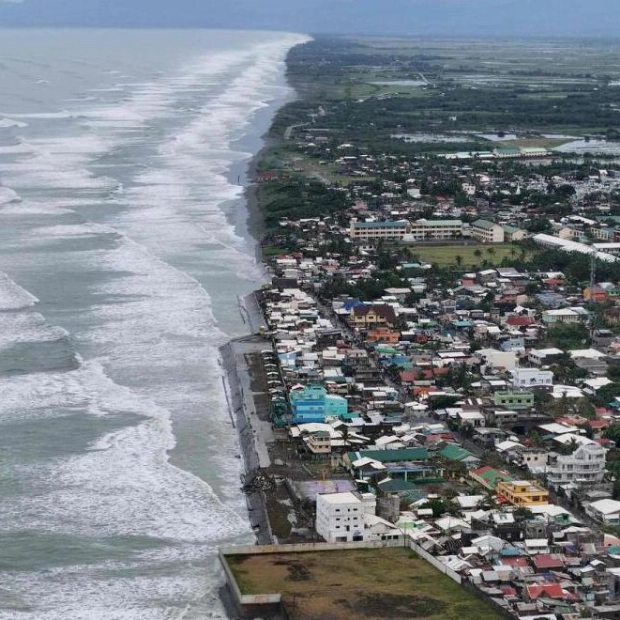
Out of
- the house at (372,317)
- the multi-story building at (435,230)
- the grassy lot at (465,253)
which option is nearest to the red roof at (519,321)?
the house at (372,317)

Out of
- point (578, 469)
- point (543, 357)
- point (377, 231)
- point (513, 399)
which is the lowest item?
point (377, 231)

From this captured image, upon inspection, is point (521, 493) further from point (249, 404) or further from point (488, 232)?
point (488, 232)

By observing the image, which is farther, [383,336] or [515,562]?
[383,336]

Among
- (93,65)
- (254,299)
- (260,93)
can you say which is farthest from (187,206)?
(93,65)

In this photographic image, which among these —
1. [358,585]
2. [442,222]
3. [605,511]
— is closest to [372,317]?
[605,511]

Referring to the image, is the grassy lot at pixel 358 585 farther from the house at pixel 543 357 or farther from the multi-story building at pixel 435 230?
the multi-story building at pixel 435 230

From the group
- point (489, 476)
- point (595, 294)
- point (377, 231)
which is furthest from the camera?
point (377, 231)
